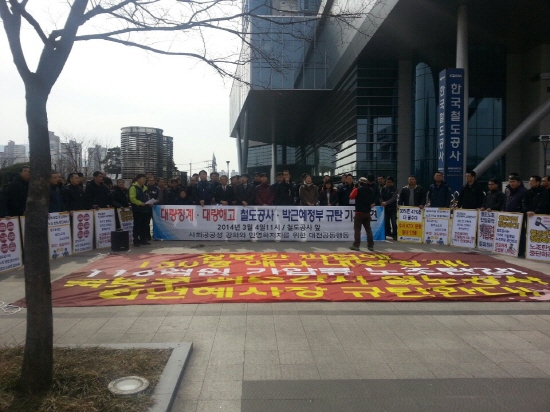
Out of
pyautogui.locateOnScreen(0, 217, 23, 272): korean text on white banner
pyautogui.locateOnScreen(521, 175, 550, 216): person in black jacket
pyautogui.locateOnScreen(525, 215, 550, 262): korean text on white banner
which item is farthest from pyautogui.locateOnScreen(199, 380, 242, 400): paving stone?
pyautogui.locateOnScreen(521, 175, 550, 216): person in black jacket

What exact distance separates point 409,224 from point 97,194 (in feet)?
29.2

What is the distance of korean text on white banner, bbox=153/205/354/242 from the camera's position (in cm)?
1374

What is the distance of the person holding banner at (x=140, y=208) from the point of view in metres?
12.8

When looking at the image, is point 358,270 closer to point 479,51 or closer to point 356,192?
point 356,192

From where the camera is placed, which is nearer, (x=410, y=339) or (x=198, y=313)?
(x=410, y=339)

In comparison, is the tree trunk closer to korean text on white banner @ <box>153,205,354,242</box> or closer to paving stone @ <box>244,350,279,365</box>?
paving stone @ <box>244,350,279,365</box>

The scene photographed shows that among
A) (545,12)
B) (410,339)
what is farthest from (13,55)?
(545,12)

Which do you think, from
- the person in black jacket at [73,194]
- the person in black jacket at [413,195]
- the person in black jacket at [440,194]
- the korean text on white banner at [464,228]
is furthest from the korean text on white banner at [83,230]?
the korean text on white banner at [464,228]

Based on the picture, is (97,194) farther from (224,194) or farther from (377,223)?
(377,223)

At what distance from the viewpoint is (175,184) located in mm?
14984

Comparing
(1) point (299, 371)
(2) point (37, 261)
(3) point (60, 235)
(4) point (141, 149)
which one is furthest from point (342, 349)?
(4) point (141, 149)

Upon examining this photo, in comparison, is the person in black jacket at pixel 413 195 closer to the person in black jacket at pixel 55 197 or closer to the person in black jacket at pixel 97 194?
the person in black jacket at pixel 97 194

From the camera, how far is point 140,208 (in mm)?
12945

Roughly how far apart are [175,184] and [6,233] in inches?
247
